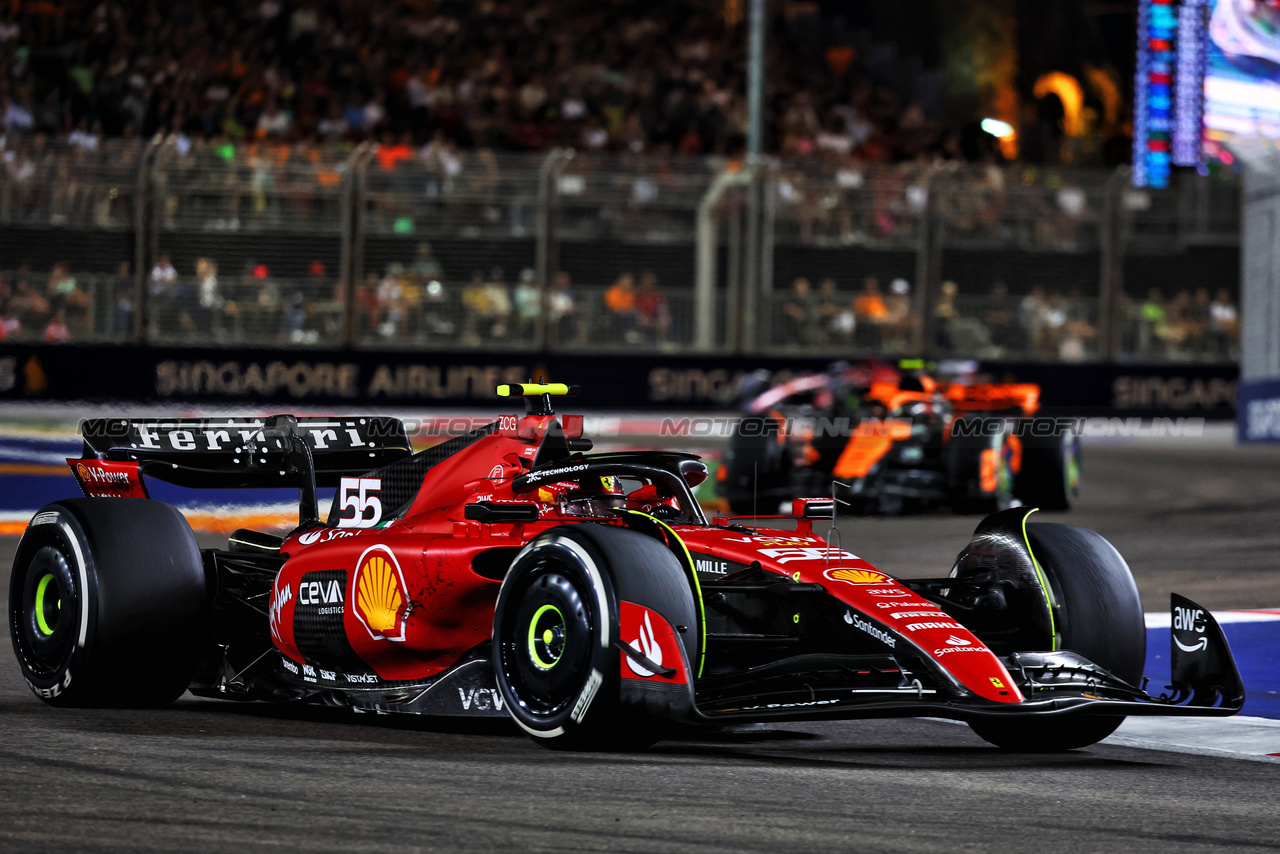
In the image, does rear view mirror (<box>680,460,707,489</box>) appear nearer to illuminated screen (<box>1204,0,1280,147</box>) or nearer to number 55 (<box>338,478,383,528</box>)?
number 55 (<box>338,478,383,528</box>)

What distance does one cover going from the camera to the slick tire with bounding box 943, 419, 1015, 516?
16.5 meters

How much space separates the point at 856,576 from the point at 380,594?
1785 mm

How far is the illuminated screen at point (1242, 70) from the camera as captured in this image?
976 inches

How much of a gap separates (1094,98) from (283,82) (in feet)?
51.2

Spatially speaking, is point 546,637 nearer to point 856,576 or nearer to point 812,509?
point 856,576

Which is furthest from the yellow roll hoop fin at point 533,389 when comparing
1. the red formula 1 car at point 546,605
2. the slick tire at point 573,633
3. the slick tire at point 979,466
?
the slick tire at point 979,466

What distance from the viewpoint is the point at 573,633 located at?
6.19m

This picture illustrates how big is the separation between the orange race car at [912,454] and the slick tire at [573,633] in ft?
32.6

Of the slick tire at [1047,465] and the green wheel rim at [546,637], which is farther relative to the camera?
the slick tire at [1047,465]

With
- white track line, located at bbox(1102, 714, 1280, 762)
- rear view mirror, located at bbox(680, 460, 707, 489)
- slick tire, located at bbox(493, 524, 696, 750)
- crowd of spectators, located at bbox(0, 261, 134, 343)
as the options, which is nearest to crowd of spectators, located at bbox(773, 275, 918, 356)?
crowd of spectators, located at bbox(0, 261, 134, 343)

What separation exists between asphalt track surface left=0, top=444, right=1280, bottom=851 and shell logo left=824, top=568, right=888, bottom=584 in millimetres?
593

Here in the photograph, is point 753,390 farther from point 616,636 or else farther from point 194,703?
point 616,636

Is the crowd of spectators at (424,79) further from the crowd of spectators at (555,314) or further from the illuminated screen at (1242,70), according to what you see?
the illuminated screen at (1242,70)

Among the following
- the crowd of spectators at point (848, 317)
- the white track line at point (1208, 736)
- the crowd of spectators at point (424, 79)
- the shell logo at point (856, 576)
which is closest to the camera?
the shell logo at point (856, 576)
